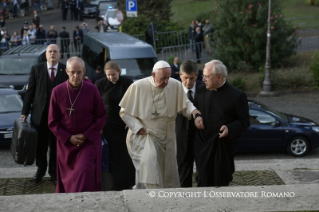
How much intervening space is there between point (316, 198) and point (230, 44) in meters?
19.3

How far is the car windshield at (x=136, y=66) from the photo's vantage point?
1905cm

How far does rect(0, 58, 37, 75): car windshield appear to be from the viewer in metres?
20.9

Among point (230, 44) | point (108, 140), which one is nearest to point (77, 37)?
point (230, 44)

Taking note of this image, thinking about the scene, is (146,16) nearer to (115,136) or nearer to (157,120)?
(115,136)

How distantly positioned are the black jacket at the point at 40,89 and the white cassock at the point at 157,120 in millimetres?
1404

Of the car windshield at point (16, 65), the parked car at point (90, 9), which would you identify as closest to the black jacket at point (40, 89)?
the car windshield at point (16, 65)

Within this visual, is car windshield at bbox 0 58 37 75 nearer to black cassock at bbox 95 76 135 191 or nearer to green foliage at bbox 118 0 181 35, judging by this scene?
green foliage at bbox 118 0 181 35

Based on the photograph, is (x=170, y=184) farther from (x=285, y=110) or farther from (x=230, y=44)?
(x=230, y=44)

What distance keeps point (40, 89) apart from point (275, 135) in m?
7.08

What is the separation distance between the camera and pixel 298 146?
14.2 metres

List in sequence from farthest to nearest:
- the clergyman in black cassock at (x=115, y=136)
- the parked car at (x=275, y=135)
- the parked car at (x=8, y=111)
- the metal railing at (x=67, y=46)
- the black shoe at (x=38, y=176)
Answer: the metal railing at (x=67, y=46) → the parked car at (x=8, y=111) → the parked car at (x=275, y=135) → the black shoe at (x=38, y=176) → the clergyman in black cassock at (x=115, y=136)

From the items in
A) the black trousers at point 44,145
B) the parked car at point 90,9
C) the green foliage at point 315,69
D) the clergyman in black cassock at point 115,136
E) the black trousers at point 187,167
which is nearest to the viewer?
the black trousers at point 187,167

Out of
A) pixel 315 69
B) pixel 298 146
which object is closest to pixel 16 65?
pixel 315 69

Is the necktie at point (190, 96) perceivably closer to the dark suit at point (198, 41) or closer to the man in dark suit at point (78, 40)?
the dark suit at point (198, 41)
